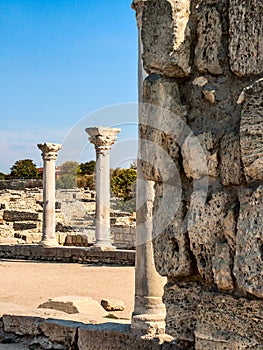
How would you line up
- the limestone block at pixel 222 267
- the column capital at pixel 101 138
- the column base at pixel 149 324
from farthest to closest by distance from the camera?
1. the column capital at pixel 101 138
2. the column base at pixel 149 324
3. the limestone block at pixel 222 267

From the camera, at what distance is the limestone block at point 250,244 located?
3.14 m

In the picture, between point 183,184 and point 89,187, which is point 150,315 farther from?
point 89,187

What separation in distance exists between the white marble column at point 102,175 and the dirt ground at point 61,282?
4.27 ft

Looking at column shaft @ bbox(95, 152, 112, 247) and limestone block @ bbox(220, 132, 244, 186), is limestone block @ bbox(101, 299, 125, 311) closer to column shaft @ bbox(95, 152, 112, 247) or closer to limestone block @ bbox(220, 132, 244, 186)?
limestone block @ bbox(220, 132, 244, 186)

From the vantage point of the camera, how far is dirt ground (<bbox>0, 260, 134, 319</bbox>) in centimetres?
1326

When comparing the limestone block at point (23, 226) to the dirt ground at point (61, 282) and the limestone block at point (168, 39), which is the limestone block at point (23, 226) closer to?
the dirt ground at point (61, 282)

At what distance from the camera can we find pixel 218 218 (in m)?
3.46

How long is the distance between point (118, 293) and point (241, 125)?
36.4 feet

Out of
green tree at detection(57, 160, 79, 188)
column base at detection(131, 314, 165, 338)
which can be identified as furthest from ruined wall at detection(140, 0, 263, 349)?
green tree at detection(57, 160, 79, 188)

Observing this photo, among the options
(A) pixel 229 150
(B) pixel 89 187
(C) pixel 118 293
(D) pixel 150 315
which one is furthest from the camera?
(B) pixel 89 187

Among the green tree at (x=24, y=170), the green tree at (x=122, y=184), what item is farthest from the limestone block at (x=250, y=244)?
the green tree at (x=24, y=170)

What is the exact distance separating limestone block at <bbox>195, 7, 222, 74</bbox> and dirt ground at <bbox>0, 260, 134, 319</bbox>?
24.3ft

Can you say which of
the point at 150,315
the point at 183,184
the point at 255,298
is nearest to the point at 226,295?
the point at 255,298

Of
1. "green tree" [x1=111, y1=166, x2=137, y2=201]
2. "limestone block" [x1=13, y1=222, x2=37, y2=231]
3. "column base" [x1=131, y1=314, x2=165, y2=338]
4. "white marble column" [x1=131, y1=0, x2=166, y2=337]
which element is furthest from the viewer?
"green tree" [x1=111, y1=166, x2=137, y2=201]
